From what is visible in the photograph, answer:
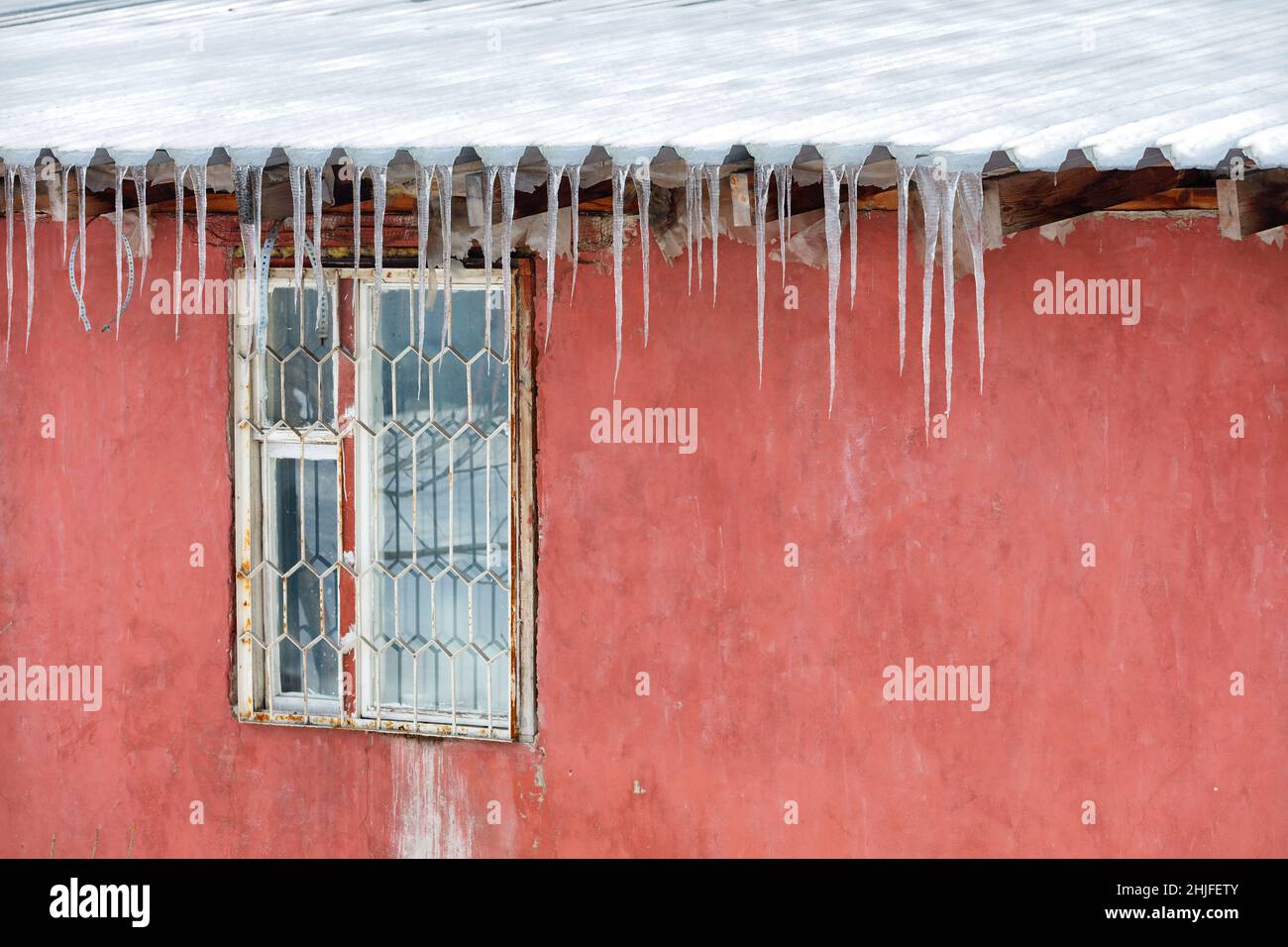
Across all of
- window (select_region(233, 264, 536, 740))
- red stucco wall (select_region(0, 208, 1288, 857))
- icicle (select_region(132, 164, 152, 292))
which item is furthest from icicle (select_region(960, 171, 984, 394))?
icicle (select_region(132, 164, 152, 292))

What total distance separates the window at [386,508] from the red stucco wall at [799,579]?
103 millimetres

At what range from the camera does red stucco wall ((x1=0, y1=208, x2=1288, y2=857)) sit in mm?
4113

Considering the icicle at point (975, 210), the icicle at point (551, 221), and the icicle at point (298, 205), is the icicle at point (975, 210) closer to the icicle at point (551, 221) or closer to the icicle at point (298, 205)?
the icicle at point (551, 221)

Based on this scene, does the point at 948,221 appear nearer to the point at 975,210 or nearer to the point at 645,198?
the point at 975,210

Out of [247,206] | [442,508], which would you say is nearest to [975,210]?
[247,206]

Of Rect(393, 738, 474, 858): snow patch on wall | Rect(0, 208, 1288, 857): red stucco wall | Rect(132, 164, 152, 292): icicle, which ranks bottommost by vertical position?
Rect(393, 738, 474, 858): snow patch on wall

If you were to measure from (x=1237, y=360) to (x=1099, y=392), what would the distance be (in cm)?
42

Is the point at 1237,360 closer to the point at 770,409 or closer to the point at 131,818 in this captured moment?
the point at 770,409

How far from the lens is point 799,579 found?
14.2 feet

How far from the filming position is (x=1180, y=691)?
414cm

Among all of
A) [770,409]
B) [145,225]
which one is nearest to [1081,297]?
[770,409]

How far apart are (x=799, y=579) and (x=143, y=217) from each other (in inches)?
95.8

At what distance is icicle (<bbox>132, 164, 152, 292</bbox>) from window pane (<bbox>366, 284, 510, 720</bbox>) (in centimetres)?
82

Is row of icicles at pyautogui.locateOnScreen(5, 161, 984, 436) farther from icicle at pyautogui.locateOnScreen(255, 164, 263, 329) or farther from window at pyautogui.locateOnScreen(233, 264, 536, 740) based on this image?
window at pyautogui.locateOnScreen(233, 264, 536, 740)
